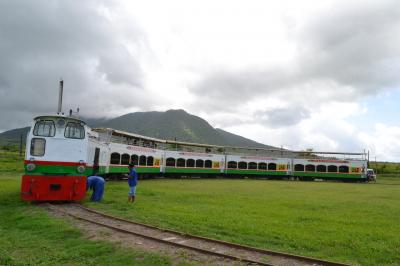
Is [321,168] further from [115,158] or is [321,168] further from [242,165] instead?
[115,158]

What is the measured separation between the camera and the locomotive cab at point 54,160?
45.3ft

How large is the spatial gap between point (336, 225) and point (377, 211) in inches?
194

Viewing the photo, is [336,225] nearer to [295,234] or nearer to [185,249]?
[295,234]

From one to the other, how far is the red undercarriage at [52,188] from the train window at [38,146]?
964 mm

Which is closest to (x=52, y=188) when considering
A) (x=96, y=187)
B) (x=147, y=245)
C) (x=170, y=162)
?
(x=96, y=187)

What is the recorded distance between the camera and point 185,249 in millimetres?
8234

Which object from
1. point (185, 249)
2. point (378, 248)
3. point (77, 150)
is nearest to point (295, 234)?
point (378, 248)

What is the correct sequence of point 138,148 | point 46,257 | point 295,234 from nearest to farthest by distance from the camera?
point 46,257, point 295,234, point 138,148

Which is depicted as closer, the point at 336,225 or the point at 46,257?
the point at 46,257

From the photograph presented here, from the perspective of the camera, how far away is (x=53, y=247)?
27.6 ft

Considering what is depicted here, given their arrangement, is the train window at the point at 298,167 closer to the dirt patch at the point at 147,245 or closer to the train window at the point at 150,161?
the train window at the point at 150,161

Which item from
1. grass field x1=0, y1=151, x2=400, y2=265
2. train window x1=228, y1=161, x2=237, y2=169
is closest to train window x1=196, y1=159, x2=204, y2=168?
train window x1=228, y1=161, x2=237, y2=169

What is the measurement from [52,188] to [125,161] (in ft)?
58.9

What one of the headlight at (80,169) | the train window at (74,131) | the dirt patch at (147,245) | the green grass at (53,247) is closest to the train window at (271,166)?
the train window at (74,131)
